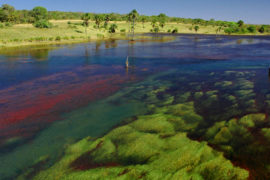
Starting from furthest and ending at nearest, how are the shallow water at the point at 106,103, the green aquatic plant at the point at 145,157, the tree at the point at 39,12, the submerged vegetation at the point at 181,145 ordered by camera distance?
1. the tree at the point at 39,12
2. the shallow water at the point at 106,103
3. the submerged vegetation at the point at 181,145
4. the green aquatic plant at the point at 145,157

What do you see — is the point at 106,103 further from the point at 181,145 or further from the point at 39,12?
the point at 39,12

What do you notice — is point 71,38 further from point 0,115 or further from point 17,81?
point 0,115

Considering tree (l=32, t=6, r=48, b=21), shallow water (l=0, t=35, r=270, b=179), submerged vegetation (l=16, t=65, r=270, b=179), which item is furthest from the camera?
tree (l=32, t=6, r=48, b=21)

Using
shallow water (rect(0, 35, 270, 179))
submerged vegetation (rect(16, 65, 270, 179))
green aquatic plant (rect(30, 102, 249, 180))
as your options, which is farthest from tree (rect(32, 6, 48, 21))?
green aquatic plant (rect(30, 102, 249, 180))

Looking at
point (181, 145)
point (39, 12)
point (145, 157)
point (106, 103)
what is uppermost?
point (39, 12)

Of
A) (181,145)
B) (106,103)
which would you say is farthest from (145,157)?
(106,103)

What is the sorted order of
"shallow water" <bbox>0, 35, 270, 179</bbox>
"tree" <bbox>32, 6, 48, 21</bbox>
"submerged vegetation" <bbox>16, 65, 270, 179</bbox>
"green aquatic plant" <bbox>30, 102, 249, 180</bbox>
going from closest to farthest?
"green aquatic plant" <bbox>30, 102, 249, 180</bbox>, "submerged vegetation" <bbox>16, 65, 270, 179</bbox>, "shallow water" <bbox>0, 35, 270, 179</bbox>, "tree" <bbox>32, 6, 48, 21</bbox>

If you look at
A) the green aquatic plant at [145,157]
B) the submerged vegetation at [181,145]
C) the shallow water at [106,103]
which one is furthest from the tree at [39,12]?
the green aquatic plant at [145,157]

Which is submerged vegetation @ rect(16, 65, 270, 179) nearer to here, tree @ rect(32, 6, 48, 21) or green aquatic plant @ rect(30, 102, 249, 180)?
green aquatic plant @ rect(30, 102, 249, 180)

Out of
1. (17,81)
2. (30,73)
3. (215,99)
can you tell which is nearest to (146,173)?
(215,99)

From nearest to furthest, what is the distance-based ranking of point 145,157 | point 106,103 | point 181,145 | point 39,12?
1. point 145,157
2. point 181,145
3. point 106,103
4. point 39,12

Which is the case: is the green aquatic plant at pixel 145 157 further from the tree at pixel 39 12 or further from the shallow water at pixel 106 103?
the tree at pixel 39 12

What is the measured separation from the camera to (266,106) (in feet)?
53.1

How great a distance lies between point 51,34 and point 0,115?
68789mm
